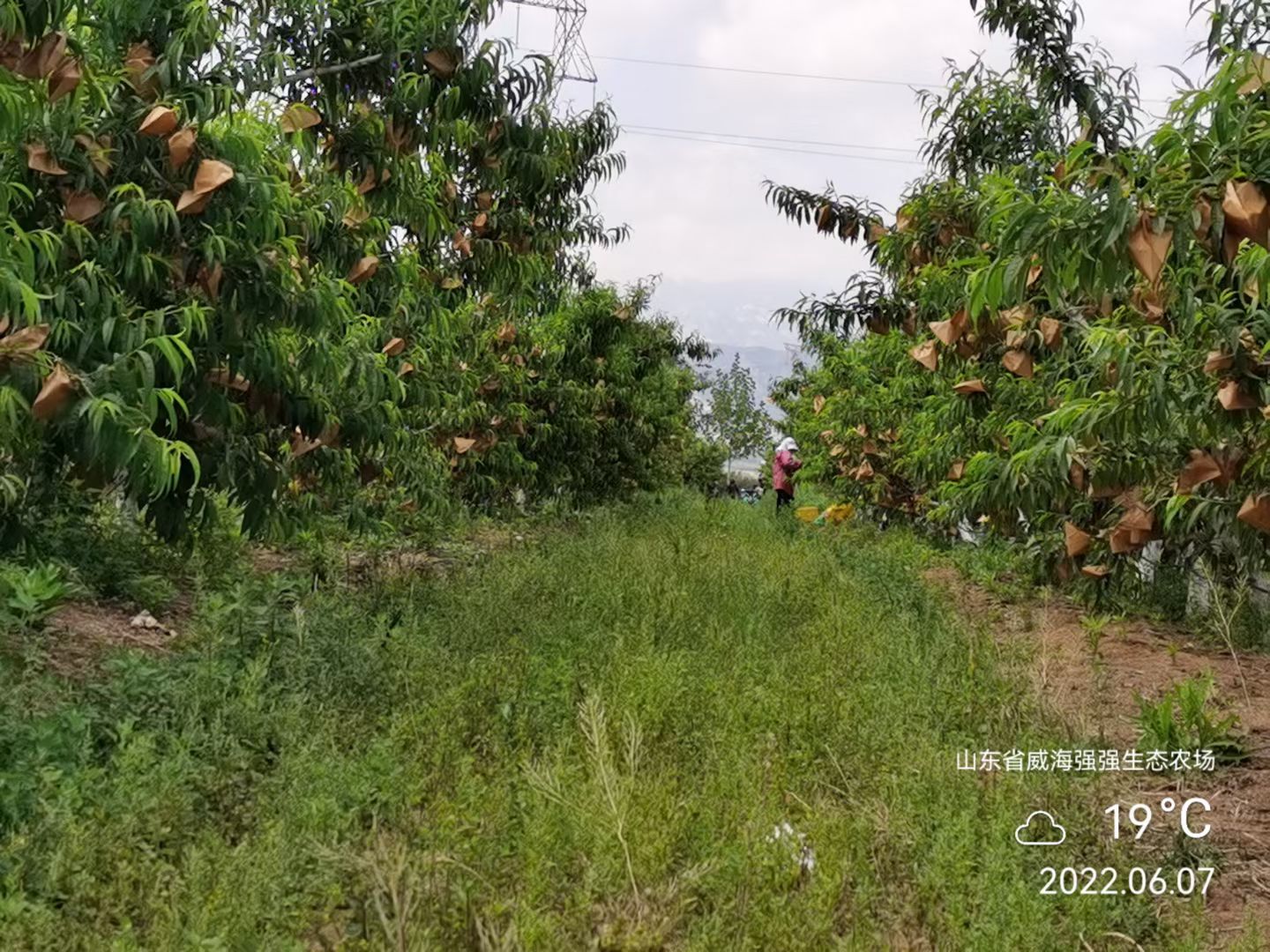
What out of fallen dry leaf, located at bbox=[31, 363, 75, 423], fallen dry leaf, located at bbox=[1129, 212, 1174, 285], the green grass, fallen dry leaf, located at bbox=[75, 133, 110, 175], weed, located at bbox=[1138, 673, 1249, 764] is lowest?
the green grass

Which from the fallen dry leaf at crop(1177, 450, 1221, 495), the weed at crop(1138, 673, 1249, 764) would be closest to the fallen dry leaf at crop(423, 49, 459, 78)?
the fallen dry leaf at crop(1177, 450, 1221, 495)

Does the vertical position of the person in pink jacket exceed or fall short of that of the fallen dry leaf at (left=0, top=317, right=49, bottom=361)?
it exceeds it

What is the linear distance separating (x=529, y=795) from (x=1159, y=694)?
9.70 ft

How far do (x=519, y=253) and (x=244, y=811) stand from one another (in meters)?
2.85

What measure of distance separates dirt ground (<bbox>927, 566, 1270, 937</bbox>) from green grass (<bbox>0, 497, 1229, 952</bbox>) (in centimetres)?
23

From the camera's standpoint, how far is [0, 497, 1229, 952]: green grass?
2287 millimetres

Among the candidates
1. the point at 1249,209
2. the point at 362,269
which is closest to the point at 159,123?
the point at 362,269

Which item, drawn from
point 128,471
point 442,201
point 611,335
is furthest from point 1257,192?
point 611,335

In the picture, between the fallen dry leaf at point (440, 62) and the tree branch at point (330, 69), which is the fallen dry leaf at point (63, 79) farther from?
the fallen dry leaf at point (440, 62)

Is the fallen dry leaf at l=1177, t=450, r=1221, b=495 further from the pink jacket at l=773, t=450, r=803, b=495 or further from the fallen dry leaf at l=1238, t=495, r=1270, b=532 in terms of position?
the pink jacket at l=773, t=450, r=803, b=495

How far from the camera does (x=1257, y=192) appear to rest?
5.75 feet

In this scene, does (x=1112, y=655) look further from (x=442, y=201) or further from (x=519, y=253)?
(x=442, y=201)

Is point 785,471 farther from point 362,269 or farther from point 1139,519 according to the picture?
point 362,269

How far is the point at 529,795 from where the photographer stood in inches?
115
